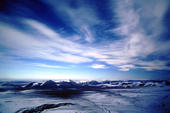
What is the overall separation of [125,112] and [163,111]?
15.1 ft

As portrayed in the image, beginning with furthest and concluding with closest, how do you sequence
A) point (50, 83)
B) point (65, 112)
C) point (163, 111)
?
point (50, 83) → point (163, 111) → point (65, 112)

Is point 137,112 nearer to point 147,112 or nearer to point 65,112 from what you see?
point 147,112

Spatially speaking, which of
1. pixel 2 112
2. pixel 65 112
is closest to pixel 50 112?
pixel 65 112

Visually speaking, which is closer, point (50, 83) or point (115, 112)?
point (115, 112)

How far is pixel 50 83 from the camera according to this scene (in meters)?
54.9

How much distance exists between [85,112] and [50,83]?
5290 cm

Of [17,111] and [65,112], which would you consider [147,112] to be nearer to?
[65,112]

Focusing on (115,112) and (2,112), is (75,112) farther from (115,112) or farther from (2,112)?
(2,112)

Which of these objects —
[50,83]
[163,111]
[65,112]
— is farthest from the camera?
[50,83]

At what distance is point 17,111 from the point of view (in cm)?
918

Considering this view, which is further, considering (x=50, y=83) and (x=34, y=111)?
(x=50, y=83)

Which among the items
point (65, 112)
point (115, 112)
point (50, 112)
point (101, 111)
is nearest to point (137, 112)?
point (115, 112)

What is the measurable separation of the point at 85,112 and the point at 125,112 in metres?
4.55

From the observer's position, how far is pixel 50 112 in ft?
29.2
